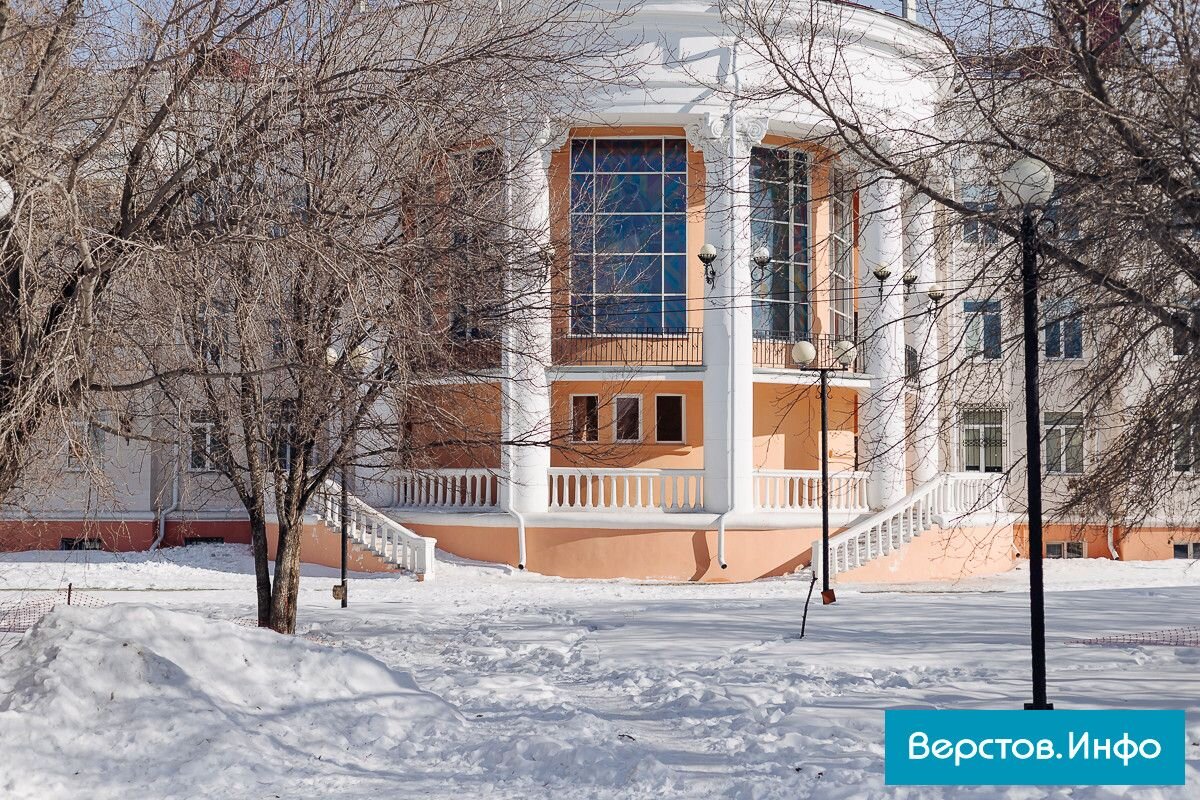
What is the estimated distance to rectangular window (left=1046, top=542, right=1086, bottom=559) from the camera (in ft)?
106

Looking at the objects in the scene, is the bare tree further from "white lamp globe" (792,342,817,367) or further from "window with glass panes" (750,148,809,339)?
"window with glass panes" (750,148,809,339)

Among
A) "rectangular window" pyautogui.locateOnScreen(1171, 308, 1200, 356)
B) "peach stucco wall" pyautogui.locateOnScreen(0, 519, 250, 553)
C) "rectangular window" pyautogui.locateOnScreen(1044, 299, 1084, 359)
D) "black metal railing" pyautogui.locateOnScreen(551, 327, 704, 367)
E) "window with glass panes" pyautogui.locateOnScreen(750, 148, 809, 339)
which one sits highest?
"window with glass panes" pyautogui.locateOnScreen(750, 148, 809, 339)

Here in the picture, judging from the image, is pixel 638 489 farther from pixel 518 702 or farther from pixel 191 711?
pixel 191 711

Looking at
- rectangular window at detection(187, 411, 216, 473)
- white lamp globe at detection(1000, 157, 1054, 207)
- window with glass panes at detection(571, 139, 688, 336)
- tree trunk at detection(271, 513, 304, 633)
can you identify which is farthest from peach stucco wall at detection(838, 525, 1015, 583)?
white lamp globe at detection(1000, 157, 1054, 207)

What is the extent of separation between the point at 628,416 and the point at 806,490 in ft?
13.7

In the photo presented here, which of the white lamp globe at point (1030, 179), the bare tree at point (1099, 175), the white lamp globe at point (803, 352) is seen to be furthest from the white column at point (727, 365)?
the white lamp globe at point (1030, 179)

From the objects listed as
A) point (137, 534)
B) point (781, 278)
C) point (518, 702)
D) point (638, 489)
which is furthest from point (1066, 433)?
point (137, 534)

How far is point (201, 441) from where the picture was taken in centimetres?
1276

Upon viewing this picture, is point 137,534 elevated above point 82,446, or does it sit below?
below

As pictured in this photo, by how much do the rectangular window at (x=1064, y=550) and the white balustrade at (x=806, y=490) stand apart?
855 centimetres

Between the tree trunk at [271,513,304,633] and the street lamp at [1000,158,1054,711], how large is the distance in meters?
7.86

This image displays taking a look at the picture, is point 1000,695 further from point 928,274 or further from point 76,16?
point 928,274

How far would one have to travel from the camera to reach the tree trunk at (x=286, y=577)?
1381 centimetres

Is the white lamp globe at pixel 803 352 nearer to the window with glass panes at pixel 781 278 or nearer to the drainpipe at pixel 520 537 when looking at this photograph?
the window with glass panes at pixel 781 278
